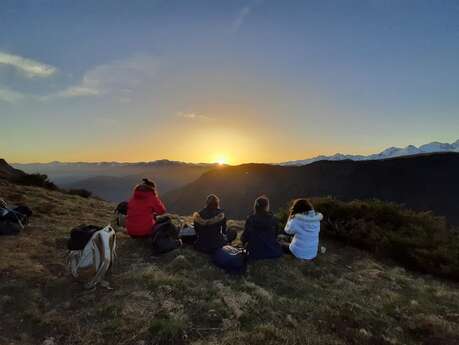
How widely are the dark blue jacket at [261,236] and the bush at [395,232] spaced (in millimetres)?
4297

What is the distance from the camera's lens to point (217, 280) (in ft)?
25.0

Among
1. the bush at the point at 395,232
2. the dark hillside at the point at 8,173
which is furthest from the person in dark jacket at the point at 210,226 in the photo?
the dark hillside at the point at 8,173

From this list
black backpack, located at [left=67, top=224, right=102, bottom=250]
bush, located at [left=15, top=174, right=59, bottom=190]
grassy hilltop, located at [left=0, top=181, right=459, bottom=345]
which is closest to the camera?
grassy hilltop, located at [left=0, top=181, right=459, bottom=345]

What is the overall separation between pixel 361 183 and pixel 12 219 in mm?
64093

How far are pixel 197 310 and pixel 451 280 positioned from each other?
8144mm

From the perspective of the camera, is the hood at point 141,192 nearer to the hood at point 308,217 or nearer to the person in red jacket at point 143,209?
the person in red jacket at point 143,209

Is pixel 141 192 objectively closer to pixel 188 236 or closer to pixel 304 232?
pixel 188 236

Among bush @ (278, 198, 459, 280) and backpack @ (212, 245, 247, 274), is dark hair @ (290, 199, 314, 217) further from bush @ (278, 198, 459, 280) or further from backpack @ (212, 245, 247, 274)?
bush @ (278, 198, 459, 280)

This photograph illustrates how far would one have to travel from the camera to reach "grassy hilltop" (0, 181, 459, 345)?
5.28 meters

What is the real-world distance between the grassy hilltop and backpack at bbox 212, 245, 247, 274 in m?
0.25

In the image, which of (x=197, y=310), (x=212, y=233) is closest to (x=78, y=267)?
(x=197, y=310)

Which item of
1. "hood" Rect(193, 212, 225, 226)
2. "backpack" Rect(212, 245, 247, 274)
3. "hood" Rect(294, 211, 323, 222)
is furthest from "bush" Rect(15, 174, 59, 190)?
"hood" Rect(294, 211, 323, 222)

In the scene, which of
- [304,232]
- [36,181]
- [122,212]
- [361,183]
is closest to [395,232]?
[304,232]

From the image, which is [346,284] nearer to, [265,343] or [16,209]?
[265,343]
